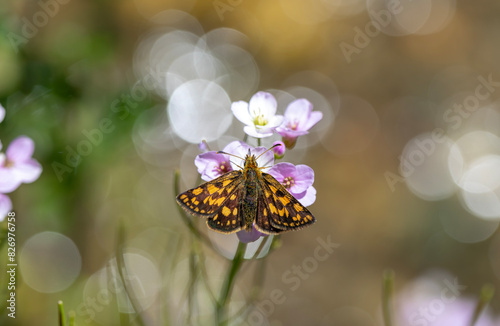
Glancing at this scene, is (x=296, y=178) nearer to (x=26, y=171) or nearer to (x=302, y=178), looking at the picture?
(x=302, y=178)

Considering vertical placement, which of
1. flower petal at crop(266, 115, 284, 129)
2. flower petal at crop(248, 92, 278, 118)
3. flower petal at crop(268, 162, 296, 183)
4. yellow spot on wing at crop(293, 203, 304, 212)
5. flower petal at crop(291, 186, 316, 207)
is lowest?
yellow spot on wing at crop(293, 203, 304, 212)

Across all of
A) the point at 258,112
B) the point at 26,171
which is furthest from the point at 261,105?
the point at 26,171

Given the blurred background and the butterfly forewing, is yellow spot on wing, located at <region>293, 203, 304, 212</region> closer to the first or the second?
the butterfly forewing

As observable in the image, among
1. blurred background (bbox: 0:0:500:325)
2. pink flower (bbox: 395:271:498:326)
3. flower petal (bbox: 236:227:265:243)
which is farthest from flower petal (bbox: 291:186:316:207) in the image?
blurred background (bbox: 0:0:500:325)

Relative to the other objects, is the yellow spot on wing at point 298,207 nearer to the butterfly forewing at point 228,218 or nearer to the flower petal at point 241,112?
the butterfly forewing at point 228,218

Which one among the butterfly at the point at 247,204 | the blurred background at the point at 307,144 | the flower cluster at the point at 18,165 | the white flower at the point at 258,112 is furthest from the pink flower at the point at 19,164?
the blurred background at the point at 307,144
